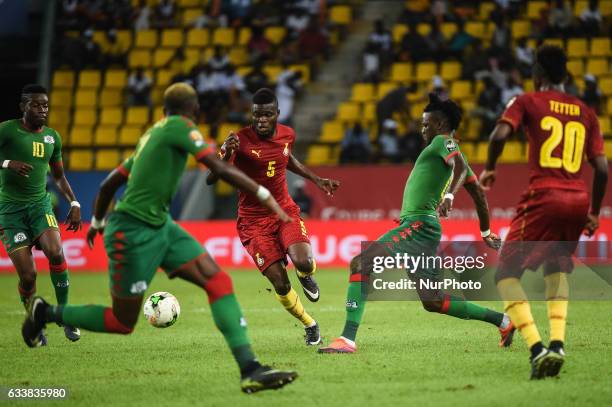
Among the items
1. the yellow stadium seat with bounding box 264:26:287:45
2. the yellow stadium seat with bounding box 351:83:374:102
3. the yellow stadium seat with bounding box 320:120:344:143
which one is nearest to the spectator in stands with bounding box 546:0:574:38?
the yellow stadium seat with bounding box 351:83:374:102

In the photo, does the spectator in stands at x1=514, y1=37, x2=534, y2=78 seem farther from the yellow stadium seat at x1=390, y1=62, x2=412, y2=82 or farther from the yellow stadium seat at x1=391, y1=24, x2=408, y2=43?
the yellow stadium seat at x1=391, y1=24, x2=408, y2=43

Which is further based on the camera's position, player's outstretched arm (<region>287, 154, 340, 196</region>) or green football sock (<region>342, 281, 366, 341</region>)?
player's outstretched arm (<region>287, 154, 340, 196</region>)

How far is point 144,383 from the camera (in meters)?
8.12

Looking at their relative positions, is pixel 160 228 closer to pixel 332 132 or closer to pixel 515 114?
pixel 515 114

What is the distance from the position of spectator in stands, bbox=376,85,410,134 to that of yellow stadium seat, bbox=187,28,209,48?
6817 mm

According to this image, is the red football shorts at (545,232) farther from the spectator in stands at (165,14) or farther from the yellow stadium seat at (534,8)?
the spectator in stands at (165,14)

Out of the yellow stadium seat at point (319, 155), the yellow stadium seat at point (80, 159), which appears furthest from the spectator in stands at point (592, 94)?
the yellow stadium seat at point (80, 159)

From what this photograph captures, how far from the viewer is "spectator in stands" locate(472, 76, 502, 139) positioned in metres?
23.0

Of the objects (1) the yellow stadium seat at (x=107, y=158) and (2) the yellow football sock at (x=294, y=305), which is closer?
(2) the yellow football sock at (x=294, y=305)

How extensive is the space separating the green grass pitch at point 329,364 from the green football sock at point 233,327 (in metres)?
0.33

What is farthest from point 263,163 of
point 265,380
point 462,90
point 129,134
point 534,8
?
point 534,8

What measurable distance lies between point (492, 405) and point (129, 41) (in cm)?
2362

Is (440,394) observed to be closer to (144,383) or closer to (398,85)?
(144,383)

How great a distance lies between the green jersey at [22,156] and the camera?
11008 millimetres
